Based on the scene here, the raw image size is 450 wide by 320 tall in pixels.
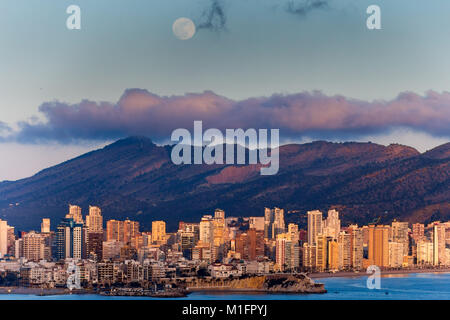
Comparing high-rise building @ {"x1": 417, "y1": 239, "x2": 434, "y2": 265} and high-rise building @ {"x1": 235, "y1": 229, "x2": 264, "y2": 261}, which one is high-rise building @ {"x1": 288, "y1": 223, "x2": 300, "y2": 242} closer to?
high-rise building @ {"x1": 235, "y1": 229, "x2": 264, "y2": 261}

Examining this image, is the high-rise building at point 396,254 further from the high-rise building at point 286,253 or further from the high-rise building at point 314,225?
the high-rise building at point 286,253

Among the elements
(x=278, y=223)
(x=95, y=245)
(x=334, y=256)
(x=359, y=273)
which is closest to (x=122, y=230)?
(x=95, y=245)

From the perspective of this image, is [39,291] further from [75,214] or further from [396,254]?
[396,254]

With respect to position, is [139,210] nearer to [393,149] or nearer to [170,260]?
[170,260]

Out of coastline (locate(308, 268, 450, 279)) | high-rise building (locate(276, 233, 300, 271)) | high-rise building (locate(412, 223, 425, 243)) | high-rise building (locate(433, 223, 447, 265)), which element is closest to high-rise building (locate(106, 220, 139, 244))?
high-rise building (locate(276, 233, 300, 271))

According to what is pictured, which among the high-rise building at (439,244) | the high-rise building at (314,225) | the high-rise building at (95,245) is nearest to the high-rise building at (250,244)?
the high-rise building at (314,225)
